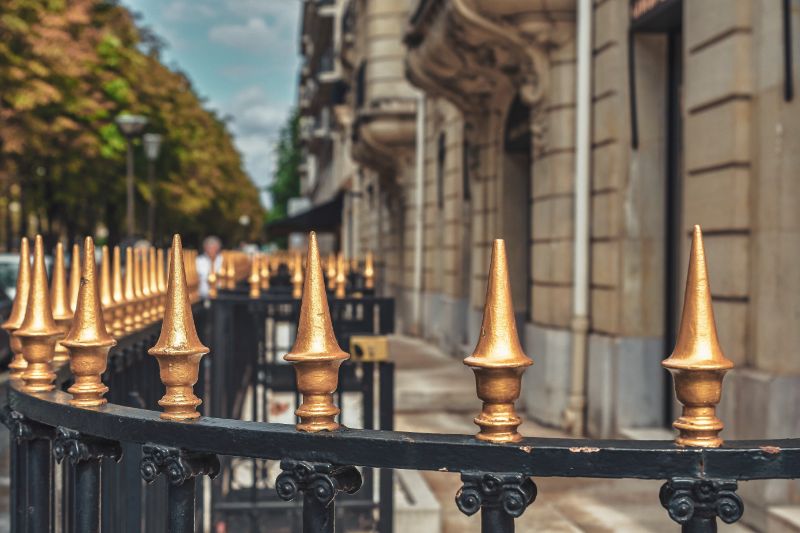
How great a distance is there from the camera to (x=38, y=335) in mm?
2410

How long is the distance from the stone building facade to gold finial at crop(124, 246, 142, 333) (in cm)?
427

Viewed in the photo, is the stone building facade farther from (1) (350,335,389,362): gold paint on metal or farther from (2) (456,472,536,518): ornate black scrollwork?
(2) (456,472,536,518): ornate black scrollwork

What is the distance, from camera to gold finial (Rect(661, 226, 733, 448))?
63.7 inches

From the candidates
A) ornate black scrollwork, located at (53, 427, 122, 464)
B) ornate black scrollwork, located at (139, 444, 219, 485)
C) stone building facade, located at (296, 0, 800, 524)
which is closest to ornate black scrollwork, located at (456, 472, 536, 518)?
ornate black scrollwork, located at (139, 444, 219, 485)

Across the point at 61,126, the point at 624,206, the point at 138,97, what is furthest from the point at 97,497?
the point at 138,97

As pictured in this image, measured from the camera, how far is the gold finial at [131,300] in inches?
141

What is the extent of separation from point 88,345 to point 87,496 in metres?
0.31

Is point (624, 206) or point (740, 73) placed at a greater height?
point (740, 73)

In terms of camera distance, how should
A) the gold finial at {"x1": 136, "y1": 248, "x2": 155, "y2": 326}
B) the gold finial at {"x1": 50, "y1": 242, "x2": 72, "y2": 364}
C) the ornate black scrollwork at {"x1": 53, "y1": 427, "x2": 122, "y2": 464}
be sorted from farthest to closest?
the gold finial at {"x1": 136, "y1": 248, "x2": 155, "y2": 326}
the gold finial at {"x1": 50, "y1": 242, "x2": 72, "y2": 364}
the ornate black scrollwork at {"x1": 53, "y1": 427, "x2": 122, "y2": 464}

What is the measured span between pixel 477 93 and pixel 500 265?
12449 millimetres

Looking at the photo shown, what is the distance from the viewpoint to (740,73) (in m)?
7.02

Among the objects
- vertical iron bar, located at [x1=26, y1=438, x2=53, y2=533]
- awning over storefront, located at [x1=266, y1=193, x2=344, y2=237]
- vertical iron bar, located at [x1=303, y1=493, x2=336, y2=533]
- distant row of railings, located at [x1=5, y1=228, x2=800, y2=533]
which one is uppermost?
awning over storefront, located at [x1=266, y1=193, x2=344, y2=237]

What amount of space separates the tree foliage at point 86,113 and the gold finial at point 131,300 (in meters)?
22.7

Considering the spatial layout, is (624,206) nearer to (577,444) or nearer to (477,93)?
(477,93)
